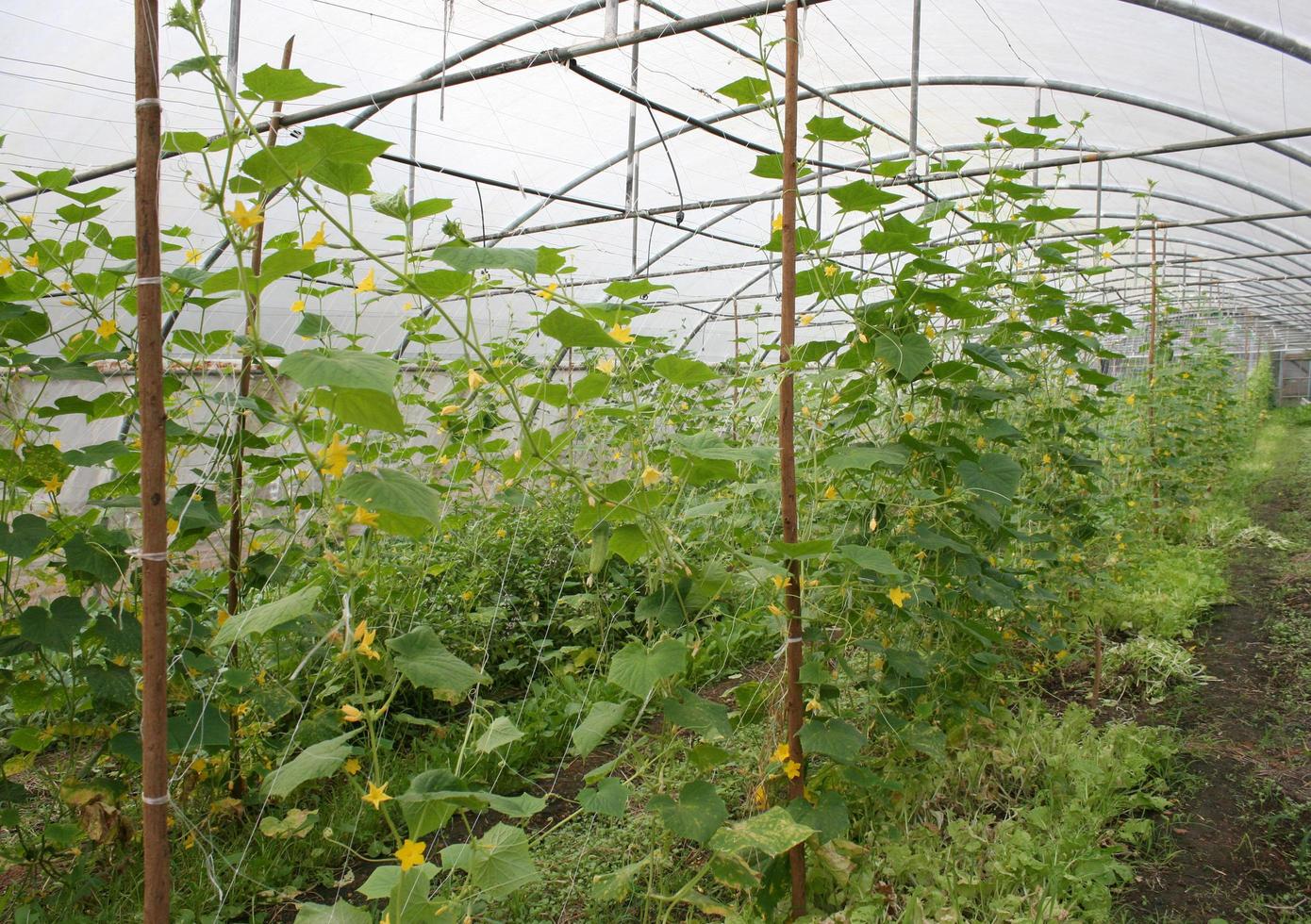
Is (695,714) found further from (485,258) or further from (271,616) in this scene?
(485,258)

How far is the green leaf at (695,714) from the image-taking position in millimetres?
1457

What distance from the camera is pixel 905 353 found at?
1.88 meters

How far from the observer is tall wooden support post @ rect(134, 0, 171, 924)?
117cm

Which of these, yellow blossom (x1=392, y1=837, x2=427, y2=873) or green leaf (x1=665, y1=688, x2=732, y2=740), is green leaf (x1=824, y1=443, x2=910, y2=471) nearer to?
green leaf (x1=665, y1=688, x2=732, y2=740)

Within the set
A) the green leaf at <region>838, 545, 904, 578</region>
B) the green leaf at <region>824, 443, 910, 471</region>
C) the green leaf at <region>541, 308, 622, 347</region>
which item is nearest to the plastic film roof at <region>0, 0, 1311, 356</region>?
the green leaf at <region>824, 443, 910, 471</region>

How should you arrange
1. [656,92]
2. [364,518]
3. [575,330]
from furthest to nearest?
[656,92] < [364,518] < [575,330]

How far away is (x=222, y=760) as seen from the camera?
2.07 metres

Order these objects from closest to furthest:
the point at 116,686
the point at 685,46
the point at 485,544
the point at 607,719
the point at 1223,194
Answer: the point at 607,719 < the point at 116,686 < the point at 485,544 < the point at 685,46 < the point at 1223,194

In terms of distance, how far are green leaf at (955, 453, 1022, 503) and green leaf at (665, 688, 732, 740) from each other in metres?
0.98

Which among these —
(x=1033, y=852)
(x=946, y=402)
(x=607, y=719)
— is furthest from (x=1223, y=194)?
(x=607, y=719)

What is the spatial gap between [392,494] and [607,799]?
741mm

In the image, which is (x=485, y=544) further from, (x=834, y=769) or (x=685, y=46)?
(x=685, y=46)

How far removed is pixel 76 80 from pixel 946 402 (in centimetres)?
450

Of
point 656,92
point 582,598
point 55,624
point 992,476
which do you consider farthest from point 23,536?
point 656,92
